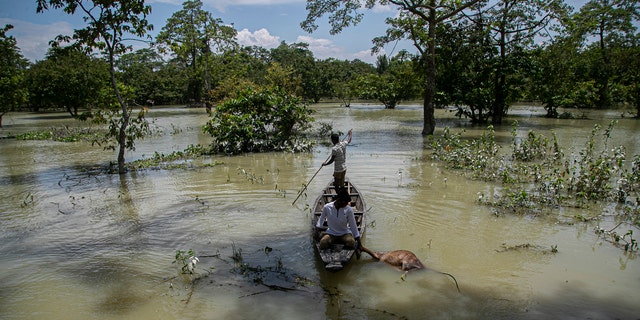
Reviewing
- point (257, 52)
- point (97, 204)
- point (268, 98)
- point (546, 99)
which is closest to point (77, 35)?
point (97, 204)

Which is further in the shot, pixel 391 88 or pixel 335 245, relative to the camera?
pixel 391 88

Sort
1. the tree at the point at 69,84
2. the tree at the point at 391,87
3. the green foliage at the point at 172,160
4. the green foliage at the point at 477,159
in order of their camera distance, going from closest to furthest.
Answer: the green foliage at the point at 477,159 < the green foliage at the point at 172,160 < the tree at the point at 69,84 < the tree at the point at 391,87

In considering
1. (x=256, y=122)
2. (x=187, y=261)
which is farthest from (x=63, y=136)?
(x=187, y=261)

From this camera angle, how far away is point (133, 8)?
12188 millimetres

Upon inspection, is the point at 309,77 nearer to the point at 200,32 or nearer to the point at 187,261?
the point at 200,32

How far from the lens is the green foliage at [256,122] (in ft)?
52.0

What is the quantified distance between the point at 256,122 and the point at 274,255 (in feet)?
34.2

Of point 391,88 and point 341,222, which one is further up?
point 391,88

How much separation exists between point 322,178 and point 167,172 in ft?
17.1

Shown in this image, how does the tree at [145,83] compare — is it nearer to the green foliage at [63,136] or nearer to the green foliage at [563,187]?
the green foliage at [63,136]

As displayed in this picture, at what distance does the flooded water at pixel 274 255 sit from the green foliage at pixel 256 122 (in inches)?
159

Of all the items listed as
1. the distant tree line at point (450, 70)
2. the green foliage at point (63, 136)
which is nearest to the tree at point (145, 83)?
the distant tree line at point (450, 70)

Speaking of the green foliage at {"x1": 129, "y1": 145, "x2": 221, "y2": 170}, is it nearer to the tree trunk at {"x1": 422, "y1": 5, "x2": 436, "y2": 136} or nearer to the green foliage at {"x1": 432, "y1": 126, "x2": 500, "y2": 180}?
the green foliage at {"x1": 432, "y1": 126, "x2": 500, "y2": 180}

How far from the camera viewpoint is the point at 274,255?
655 cm
